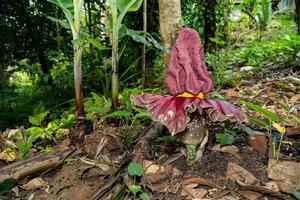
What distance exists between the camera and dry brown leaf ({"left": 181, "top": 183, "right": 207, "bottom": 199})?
176 centimetres

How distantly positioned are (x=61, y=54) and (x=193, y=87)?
4.59 m

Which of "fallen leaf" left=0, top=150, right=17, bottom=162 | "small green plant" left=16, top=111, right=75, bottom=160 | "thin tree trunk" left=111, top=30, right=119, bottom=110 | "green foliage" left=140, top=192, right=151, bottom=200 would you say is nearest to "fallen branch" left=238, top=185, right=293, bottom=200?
"green foliage" left=140, top=192, right=151, bottom=200

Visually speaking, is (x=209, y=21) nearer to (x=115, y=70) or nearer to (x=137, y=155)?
(x=115, y=70)

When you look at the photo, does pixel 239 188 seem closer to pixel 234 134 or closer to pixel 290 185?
pixel 290 185

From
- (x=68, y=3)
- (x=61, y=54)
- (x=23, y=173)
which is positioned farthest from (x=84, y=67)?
(x=23, y=173)

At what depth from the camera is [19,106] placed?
17.5 feet

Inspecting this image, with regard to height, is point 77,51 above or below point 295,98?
above

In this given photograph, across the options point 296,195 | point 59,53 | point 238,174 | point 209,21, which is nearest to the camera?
point 296,195

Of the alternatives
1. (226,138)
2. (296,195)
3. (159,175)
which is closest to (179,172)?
(159,175)

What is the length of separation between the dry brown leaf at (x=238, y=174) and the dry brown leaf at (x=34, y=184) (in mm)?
1016

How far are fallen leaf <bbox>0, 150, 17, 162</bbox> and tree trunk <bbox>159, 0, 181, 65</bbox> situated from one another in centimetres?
177

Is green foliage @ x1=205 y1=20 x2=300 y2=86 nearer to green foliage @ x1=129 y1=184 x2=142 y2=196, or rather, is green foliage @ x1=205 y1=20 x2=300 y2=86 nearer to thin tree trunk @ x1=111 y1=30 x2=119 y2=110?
thin tree trunk @ x1=111 y1=30 x2=119 y2=110

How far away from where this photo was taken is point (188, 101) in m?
1.67

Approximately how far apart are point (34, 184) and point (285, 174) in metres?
1.35
